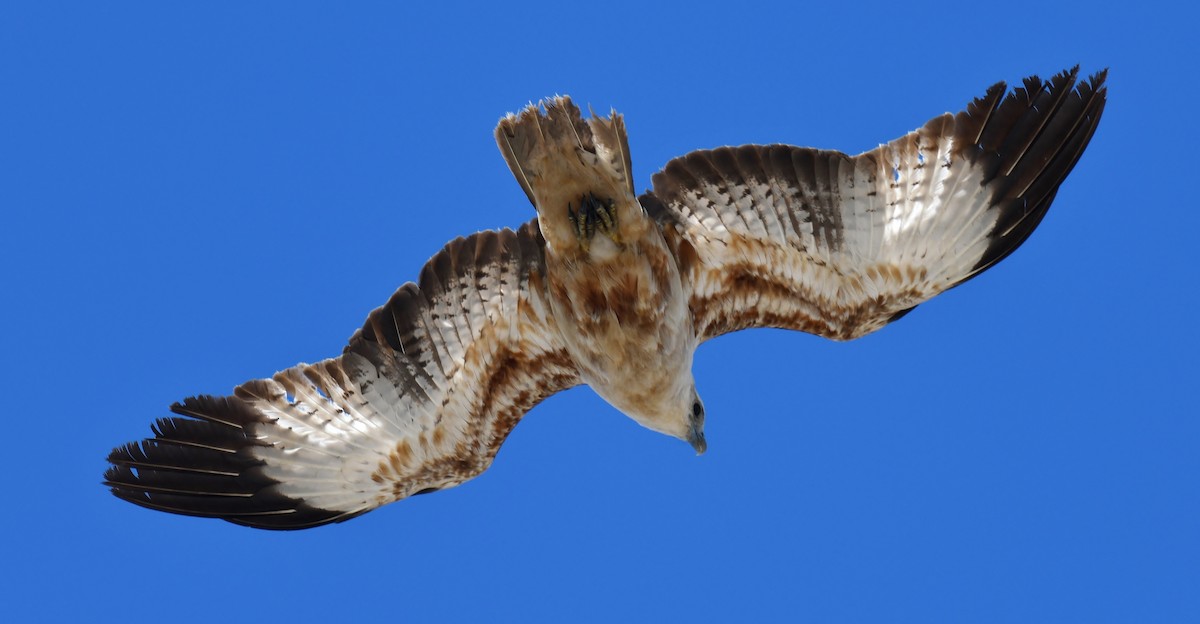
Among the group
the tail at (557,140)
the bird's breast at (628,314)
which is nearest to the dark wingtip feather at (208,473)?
the bird's breast at (628,314)

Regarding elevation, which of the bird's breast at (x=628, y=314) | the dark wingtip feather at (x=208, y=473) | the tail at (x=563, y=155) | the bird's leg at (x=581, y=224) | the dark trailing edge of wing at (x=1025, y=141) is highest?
the dark trailing edge of wing at (x=1025, y=141)

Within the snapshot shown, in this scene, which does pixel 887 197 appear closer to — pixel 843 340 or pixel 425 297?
pixel 843 340

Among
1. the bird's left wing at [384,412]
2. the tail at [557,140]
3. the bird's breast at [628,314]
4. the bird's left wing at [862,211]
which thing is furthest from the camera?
the bird's left wing at [384,412]

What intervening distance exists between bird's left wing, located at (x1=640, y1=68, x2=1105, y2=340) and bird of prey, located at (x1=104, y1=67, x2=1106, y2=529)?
14 mm

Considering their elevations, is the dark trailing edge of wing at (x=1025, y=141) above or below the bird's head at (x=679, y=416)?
above

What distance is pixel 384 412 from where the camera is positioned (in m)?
11.0

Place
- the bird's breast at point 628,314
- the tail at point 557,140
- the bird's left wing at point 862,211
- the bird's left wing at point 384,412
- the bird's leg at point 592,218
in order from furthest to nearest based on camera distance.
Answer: the bird's left wing at point 384,412 → the bird's left wing at point 862,211 → the bird's breast at point 628,314 → the bird's leg at point 592,218 → the tail at point 557,140

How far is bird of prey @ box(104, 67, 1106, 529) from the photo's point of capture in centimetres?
1030

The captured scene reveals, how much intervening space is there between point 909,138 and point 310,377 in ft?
15.2

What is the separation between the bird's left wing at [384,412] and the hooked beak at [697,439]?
0.95 m

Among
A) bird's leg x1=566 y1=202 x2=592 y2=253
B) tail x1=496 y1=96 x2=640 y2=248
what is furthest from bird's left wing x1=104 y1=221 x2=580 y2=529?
tail x1=496 y1=96 x2=640 y2=248

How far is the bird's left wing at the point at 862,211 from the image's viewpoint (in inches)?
412

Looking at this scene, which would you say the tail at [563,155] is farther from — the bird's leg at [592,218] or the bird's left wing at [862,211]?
the bird's left wing at [862,211]

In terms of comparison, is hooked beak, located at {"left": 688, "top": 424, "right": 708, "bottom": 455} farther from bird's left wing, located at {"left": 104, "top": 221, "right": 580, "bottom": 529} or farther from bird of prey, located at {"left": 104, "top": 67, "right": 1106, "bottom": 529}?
bird's left wing, located at {"left": 104, "top": 221, "right": 580, "bottom": 529}
